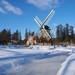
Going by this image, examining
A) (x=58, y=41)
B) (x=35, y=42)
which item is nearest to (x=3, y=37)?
(x=35, y=42)

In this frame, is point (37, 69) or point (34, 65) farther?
point (34, 65)

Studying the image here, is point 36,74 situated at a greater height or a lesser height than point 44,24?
lesser

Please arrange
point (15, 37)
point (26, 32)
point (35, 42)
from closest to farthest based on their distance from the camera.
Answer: point (35, 42) → point (15, 37) → point (26, 32)

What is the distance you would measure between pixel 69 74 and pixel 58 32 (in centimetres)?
11066

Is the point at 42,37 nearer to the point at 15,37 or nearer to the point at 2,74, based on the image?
the point at 15,37

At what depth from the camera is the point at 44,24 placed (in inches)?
2933

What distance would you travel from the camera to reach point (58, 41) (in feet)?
321

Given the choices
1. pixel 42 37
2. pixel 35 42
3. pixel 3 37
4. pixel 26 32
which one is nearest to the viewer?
pixel 42 37

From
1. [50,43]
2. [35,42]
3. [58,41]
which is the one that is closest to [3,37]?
[35,42]

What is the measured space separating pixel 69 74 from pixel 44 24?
66.9 meters

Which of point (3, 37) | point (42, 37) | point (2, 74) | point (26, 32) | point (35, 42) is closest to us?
point (2, 74)

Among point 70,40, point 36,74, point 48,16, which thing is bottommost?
point 36,74

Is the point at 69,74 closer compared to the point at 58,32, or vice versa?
the point at 69,74

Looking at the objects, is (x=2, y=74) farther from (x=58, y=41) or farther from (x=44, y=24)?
(x=58, y=41)
